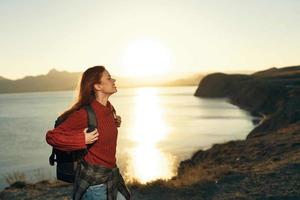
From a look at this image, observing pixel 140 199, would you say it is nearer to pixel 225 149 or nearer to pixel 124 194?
pixel 124 194

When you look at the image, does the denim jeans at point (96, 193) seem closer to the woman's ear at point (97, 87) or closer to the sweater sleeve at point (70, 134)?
the sweater sleeve at point (70, 134)

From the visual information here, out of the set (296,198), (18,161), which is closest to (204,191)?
(296,198)

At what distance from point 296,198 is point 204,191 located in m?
2.75

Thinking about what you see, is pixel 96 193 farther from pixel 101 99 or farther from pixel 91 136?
pixel 101 99

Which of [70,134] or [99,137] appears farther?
[99,137]

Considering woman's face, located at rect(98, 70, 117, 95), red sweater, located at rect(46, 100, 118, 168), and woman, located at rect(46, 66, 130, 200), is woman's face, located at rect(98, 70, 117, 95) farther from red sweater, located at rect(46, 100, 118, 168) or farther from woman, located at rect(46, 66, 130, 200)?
red sweater, located at rect(46, 100, 118, 168)

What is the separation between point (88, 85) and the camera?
5324mm

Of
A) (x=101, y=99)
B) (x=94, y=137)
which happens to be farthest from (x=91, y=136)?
(x=101, y=99)

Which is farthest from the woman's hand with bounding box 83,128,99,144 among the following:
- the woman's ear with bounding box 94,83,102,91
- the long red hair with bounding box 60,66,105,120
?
the woman's ear with bounding box 94,83,102,91

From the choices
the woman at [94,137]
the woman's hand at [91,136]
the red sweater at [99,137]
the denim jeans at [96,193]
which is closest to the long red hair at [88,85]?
the woman at [94,137]

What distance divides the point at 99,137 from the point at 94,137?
0.13 m

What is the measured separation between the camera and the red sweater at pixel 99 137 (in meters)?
4.96

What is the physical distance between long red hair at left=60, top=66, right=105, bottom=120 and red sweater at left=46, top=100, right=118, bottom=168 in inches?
4.1

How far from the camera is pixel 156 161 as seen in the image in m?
35.3
